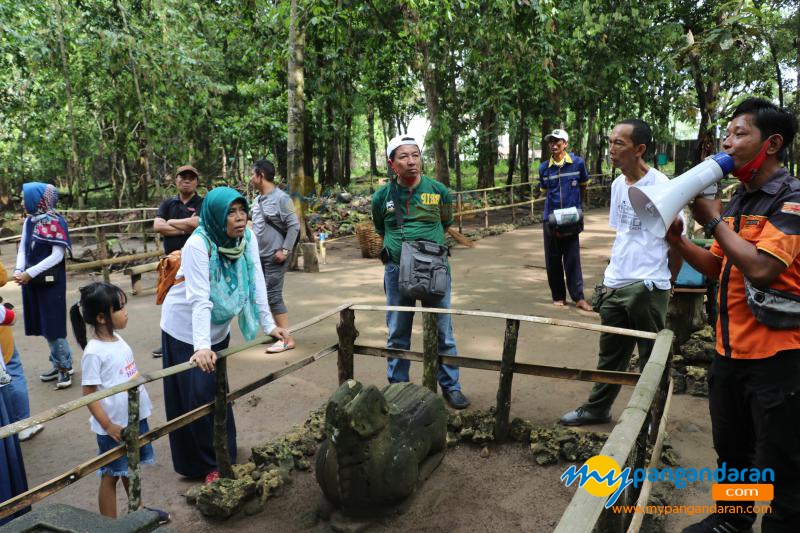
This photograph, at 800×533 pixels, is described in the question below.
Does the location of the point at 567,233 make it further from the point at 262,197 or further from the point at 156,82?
the point at 156,82

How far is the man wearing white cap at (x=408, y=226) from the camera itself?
3559 millimetres

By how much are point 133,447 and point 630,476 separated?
1.95m

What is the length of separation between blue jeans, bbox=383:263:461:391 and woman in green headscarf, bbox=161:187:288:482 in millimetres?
Answer: 894

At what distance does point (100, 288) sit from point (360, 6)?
6329 mm

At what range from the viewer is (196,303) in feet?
9.05

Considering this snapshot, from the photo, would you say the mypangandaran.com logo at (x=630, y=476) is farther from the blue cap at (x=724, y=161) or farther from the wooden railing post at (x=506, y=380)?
the blue cap at (x=724, y=161)

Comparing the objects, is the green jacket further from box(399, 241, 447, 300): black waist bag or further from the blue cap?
the blue cap

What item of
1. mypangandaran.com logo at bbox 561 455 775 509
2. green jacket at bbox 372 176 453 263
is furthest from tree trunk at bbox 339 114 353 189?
mypangandaran.com logo at bbox 561 455 775 509

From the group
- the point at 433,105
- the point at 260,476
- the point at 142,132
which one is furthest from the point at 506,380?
the point at 142,132

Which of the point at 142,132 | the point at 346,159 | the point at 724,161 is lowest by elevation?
the point at 724,161

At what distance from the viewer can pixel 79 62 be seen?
545 inches

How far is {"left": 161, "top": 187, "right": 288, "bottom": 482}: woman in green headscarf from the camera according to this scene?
276 cm

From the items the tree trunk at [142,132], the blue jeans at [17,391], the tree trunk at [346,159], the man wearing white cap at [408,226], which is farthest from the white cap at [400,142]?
the tree trunk at [346,159]

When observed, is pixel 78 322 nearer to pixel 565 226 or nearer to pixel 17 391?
pixel 17 391
